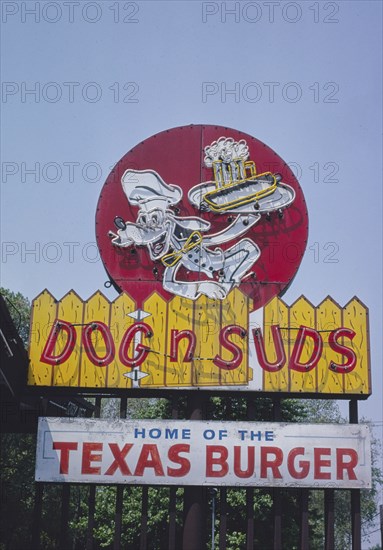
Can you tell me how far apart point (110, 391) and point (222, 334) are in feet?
8.89

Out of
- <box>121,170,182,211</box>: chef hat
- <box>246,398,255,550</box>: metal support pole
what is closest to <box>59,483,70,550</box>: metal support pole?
<box>246,398,255,550</box>: metal support pole

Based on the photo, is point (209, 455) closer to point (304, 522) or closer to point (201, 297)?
point (304, 522)

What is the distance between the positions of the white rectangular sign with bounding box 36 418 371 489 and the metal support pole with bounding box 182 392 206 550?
0.37 metres

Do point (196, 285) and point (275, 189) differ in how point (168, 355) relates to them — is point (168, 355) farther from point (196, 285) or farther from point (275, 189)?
point (275, 189)

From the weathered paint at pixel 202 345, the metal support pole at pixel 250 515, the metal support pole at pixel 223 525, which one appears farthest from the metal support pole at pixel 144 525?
the weathered paint at pixel 202 345

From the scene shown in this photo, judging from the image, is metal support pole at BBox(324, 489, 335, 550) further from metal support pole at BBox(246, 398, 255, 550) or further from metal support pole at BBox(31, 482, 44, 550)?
metal support pole at BBox(31, 482, 44, 550)

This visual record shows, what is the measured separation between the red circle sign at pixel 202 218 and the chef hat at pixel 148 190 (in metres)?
0.02

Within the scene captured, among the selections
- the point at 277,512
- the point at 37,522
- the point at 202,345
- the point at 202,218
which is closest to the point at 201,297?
the point at 202,345

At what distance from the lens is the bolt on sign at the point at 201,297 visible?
1712 cm

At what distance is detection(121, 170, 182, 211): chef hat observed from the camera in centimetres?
1998

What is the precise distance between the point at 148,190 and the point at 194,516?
314 inches

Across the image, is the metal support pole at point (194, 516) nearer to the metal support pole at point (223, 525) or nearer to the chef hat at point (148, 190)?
the metal support pole at point (223, 525)

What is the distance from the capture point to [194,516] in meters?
16.7

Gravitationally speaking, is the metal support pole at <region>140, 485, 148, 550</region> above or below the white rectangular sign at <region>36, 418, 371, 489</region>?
below
